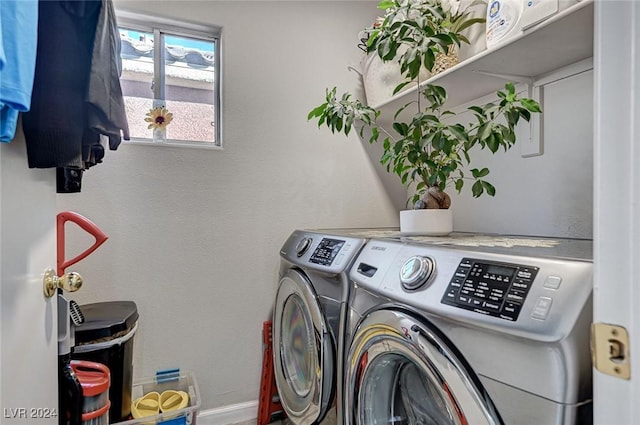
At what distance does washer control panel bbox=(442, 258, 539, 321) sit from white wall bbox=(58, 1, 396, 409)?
1.24m

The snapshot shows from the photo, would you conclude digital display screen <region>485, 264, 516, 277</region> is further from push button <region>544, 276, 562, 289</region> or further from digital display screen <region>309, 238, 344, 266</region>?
digital display screen <region>309, 238, 344, 266</region>

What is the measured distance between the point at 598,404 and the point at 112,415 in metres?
1.54

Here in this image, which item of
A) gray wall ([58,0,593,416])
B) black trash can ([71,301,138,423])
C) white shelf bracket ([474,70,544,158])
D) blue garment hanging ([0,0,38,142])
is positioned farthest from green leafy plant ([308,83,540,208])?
black trash can ([71,301,138,423])

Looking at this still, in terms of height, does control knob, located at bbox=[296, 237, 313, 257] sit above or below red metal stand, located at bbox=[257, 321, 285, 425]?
above

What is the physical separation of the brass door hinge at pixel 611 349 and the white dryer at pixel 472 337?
0.11 metres

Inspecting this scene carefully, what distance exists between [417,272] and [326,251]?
535 millimetres

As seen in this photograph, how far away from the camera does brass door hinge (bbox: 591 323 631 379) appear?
423 millimetres

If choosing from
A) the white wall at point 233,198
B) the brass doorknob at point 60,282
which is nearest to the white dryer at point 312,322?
the white wall at point 233,198

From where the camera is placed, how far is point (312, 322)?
1334 millimetres

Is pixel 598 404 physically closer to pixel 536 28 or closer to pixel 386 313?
pixel 386 313

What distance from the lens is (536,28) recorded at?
3.46 feet

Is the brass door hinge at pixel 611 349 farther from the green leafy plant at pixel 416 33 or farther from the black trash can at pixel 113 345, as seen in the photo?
the black trash can at pixel 113 345

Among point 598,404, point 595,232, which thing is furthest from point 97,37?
point 598,404

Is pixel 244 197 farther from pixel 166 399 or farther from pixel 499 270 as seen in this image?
pixel 499 270
